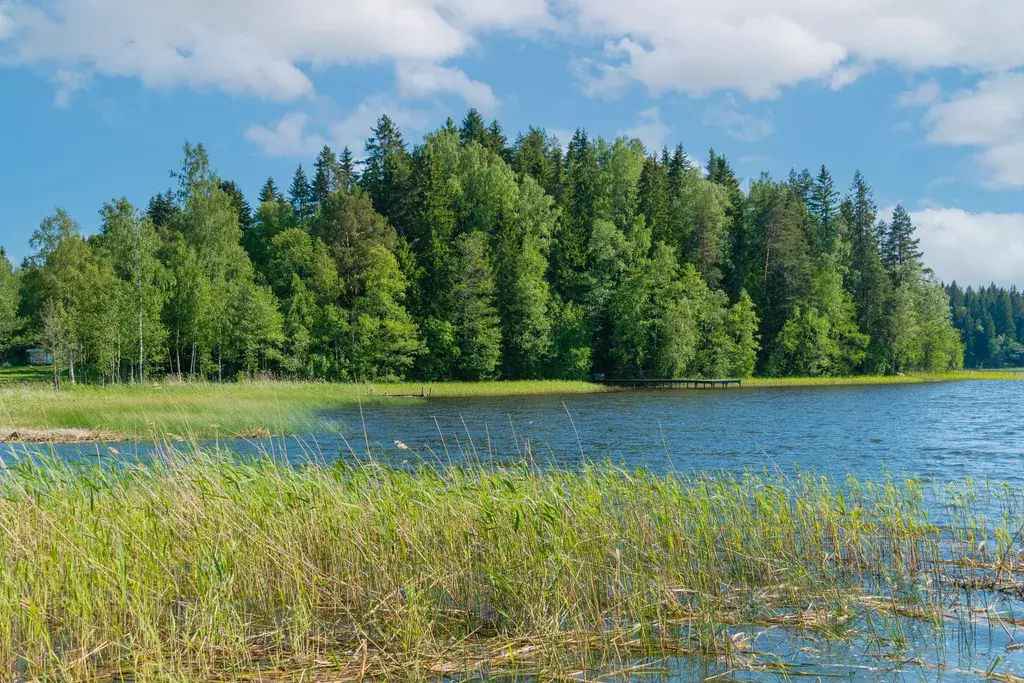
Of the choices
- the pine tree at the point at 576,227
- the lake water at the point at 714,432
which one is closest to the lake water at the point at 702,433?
the lake water at the point at 714,432

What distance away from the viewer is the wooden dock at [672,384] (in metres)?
65.4

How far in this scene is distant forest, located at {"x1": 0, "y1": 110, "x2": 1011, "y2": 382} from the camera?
57781mm

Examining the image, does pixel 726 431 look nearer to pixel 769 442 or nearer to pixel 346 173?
pixel 769 442

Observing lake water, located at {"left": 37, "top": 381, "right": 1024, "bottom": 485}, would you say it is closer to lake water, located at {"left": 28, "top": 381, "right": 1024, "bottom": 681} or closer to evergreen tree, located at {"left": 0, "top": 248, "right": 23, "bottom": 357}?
lake water, located at {"left": 28, "top": 381, "right": 1024, "bottom": 681}

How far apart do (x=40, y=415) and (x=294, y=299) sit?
113 feet

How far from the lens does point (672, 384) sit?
219ft

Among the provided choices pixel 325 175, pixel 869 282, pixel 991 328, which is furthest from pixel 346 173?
pixel 991 328

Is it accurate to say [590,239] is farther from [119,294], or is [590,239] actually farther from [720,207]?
[119,294]

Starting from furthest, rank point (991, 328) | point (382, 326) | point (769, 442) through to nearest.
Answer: point (991, 328)
point (382, 326)
point (769, 442)

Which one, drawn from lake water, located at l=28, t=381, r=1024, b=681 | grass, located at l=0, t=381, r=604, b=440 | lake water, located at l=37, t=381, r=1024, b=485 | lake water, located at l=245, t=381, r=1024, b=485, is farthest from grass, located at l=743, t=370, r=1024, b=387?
A: grass, located at l=0, t=381, r=604, b=440

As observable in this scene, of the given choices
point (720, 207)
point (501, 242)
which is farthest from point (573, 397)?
point (720, 207)

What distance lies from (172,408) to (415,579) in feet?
95.4

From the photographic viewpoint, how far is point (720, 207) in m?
80.1

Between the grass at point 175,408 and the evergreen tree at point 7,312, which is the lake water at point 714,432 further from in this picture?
the evergreen tree at point 7,312
